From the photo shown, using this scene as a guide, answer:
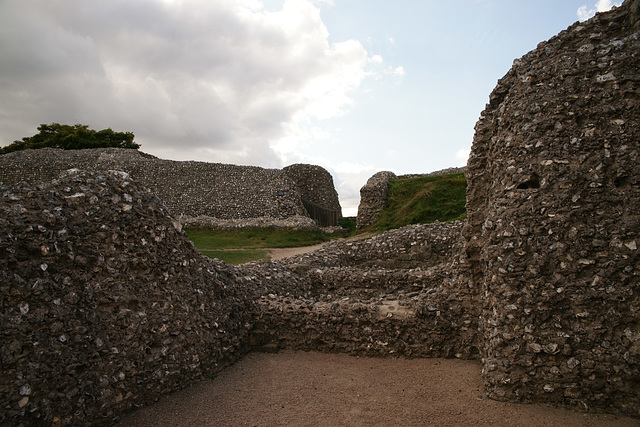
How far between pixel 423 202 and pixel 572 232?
1636cm

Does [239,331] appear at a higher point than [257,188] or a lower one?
lower

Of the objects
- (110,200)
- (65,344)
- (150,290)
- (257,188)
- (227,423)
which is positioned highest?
(257,188)

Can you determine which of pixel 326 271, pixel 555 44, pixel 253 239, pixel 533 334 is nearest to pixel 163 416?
pixel 533 334

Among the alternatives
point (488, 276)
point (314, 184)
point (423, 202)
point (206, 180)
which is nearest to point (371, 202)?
point (423, 202)

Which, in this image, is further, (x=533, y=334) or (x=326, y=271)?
(x=326, y=271)

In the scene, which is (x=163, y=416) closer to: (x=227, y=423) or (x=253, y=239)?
Answer: (x=227, y=423)

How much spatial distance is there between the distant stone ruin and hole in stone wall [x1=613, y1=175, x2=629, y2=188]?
0.20 feet

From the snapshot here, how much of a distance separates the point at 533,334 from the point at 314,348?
12.0 ft

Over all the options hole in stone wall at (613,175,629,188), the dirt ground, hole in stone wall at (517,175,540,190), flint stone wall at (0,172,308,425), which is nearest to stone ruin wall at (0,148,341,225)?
flint stone wall at (0,172,308,425)

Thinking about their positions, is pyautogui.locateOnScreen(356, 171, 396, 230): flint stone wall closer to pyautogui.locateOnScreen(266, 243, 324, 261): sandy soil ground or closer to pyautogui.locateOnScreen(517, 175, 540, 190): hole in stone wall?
pyautogui.locateOnScreen(266, 243, 324, 261): sandy soil ground

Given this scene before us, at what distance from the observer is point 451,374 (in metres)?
5.51

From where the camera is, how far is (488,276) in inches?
205

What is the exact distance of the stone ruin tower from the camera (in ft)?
13.9

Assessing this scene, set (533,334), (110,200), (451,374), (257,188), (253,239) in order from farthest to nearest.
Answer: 1. (257,188)
2. (253,239)
3. (451,374)
4. (110,200)
5. (533,334)
